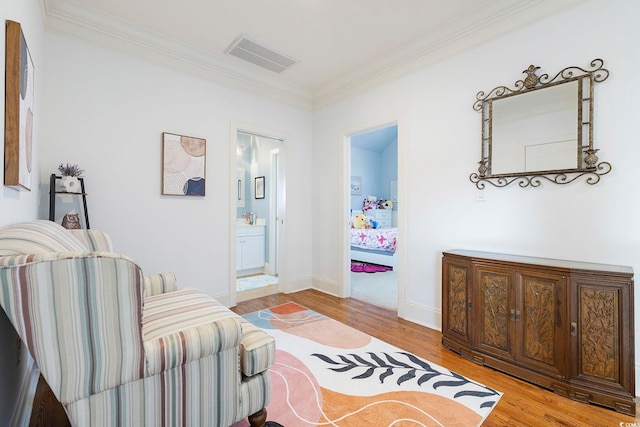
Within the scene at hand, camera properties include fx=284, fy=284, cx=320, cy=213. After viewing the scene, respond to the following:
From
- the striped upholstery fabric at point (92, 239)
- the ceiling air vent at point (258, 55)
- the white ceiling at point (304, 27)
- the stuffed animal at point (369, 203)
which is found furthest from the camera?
the stuffed animal at point (369, 203)

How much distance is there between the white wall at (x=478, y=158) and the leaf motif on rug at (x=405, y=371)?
829 mm

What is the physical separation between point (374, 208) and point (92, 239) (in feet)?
21.8

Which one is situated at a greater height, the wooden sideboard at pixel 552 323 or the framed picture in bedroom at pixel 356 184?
the framed picture in bedroom at pixel 356 184

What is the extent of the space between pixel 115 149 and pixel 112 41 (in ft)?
3.24

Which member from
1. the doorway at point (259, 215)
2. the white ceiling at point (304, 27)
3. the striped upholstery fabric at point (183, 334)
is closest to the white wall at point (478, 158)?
the white ceiling at point (304, 27)

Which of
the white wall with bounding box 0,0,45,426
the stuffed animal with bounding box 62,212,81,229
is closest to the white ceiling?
the white wall with bounding box 0,0,45,426

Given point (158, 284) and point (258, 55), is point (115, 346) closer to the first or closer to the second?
point (158, 284)

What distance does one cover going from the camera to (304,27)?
2.65 m

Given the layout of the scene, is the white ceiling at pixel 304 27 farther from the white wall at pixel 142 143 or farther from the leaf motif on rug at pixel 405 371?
the leaf motif on rug at pixel 405 371

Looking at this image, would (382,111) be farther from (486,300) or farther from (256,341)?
(256,341)

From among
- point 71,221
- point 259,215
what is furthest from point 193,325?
point 259,215

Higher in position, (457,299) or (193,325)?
(193,325)

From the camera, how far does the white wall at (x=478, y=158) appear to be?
188 centimetres

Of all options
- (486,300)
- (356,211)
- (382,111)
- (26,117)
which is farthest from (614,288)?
(356,211)
